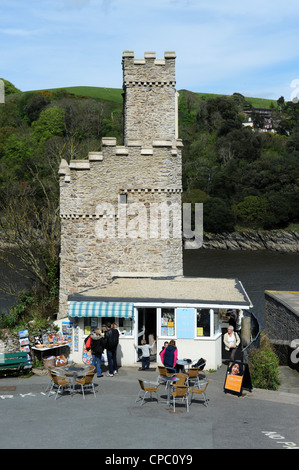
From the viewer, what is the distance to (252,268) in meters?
80.2

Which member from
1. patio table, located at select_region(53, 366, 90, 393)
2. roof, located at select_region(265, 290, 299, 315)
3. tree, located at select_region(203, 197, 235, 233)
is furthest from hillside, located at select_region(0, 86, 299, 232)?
patio table, located at select_region(53, 366, 90, 393)

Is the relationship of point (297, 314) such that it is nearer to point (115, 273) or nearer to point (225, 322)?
point (225, 322)

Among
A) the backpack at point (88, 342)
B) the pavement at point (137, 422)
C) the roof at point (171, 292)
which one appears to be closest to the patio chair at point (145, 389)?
the pavement at point (137, 422)

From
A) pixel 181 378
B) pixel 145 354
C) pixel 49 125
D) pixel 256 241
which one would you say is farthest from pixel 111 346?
pixel 49 125

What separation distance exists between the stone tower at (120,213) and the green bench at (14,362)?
6.81 m

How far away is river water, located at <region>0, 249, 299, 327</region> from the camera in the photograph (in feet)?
194

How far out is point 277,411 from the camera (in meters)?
15.0

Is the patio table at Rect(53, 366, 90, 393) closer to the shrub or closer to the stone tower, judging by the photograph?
the shrub

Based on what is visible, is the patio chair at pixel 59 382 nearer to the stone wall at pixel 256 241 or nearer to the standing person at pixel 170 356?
the standing person at pixel 170 356

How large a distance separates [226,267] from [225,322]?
182ft

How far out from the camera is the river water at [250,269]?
194ft

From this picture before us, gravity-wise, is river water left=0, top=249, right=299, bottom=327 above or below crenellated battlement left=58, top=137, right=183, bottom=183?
below

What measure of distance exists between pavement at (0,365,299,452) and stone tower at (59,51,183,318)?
27.0 ft
